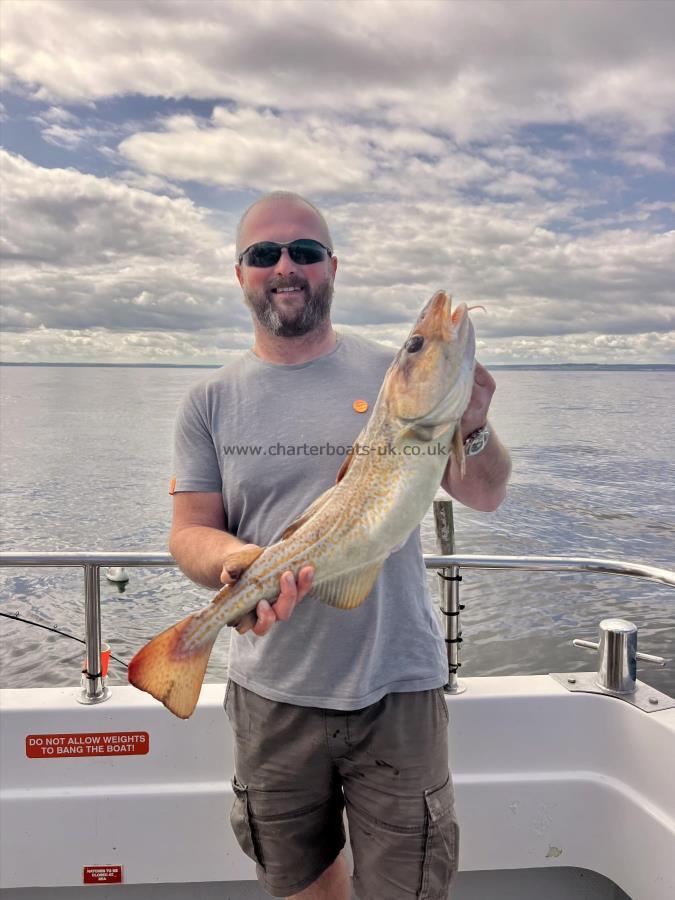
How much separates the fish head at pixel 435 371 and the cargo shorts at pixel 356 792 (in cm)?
103

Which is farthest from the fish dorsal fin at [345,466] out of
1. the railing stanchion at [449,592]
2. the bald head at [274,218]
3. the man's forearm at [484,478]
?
the railing stanchion at [449,592]

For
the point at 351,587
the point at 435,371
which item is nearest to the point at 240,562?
the point at 351,587

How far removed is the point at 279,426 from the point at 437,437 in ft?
2.53

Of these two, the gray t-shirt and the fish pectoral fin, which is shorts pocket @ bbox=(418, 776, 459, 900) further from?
the fish pectoral fin

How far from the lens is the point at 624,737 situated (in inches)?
131

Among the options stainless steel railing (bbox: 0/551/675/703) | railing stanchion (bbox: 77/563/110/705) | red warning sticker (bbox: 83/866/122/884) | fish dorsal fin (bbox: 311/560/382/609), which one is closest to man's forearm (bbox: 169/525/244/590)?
fish dorsal fin (bbox: 311/560/382/609)

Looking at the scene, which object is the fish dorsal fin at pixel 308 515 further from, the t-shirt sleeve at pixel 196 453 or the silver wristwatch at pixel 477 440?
the t-shirt sleeve at pixel 196 453

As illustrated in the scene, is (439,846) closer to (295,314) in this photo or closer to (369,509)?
(369,509)

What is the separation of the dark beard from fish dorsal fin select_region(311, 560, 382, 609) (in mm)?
1009

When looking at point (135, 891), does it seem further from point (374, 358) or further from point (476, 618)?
point (476, 618)

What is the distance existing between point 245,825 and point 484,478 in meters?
1.53

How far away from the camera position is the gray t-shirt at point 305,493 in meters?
2.36

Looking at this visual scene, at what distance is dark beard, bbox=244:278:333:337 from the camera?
2576 millimetres

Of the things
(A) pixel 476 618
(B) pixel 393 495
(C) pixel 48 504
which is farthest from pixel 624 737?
(C) pixel 48 504
